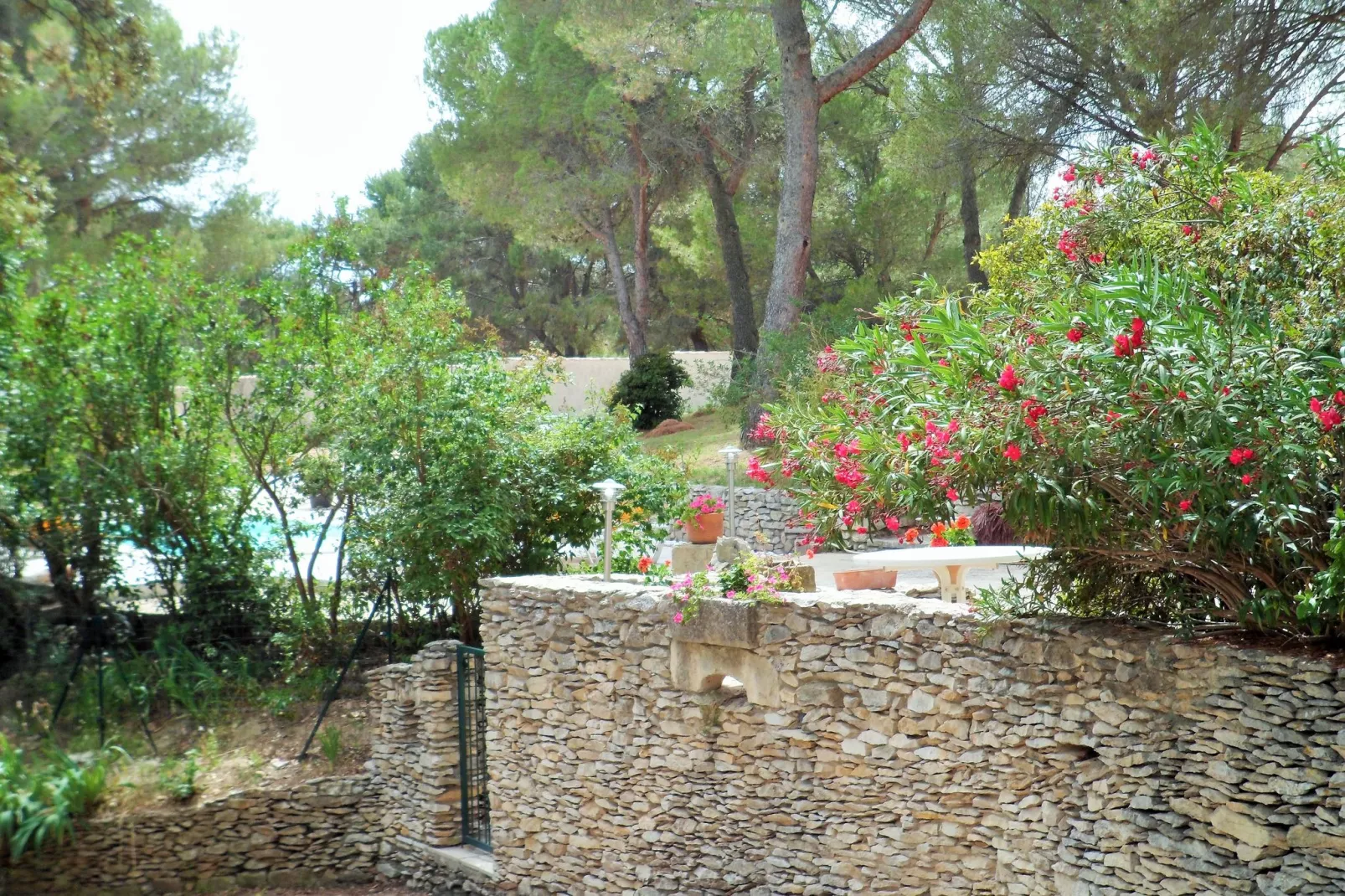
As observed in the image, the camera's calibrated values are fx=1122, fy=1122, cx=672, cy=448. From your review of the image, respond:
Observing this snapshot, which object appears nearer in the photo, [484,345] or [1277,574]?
[1277,574]

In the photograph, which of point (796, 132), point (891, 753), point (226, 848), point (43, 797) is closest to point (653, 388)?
point (796, 132)

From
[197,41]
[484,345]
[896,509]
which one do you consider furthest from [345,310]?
[896,509]

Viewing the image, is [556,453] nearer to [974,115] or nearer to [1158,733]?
[1158,733]

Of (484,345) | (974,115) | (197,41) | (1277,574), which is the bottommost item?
(1277,574)

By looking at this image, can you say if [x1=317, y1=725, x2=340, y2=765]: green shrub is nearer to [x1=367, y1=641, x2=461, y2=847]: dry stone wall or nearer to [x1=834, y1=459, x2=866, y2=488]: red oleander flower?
[x1=367, y1=641, x2=461, y2=847]: dry stone wall

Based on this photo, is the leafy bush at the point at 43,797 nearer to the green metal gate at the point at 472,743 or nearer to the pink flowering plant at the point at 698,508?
the green metal gate at the point at 472,743

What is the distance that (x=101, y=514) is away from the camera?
11.5 metres

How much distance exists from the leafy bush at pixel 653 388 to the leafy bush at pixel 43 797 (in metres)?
12.8

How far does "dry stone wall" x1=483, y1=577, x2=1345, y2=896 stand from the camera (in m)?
4.92

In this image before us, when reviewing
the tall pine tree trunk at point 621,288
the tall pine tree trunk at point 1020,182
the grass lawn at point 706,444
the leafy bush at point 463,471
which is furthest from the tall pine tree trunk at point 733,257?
the leafy bush at point 463,471

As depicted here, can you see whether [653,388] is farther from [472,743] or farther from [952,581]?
[952,581]

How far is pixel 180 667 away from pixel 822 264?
15.6 m

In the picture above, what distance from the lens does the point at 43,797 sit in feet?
34.1

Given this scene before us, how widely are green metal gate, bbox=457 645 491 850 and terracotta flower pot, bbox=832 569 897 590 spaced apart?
335cm
